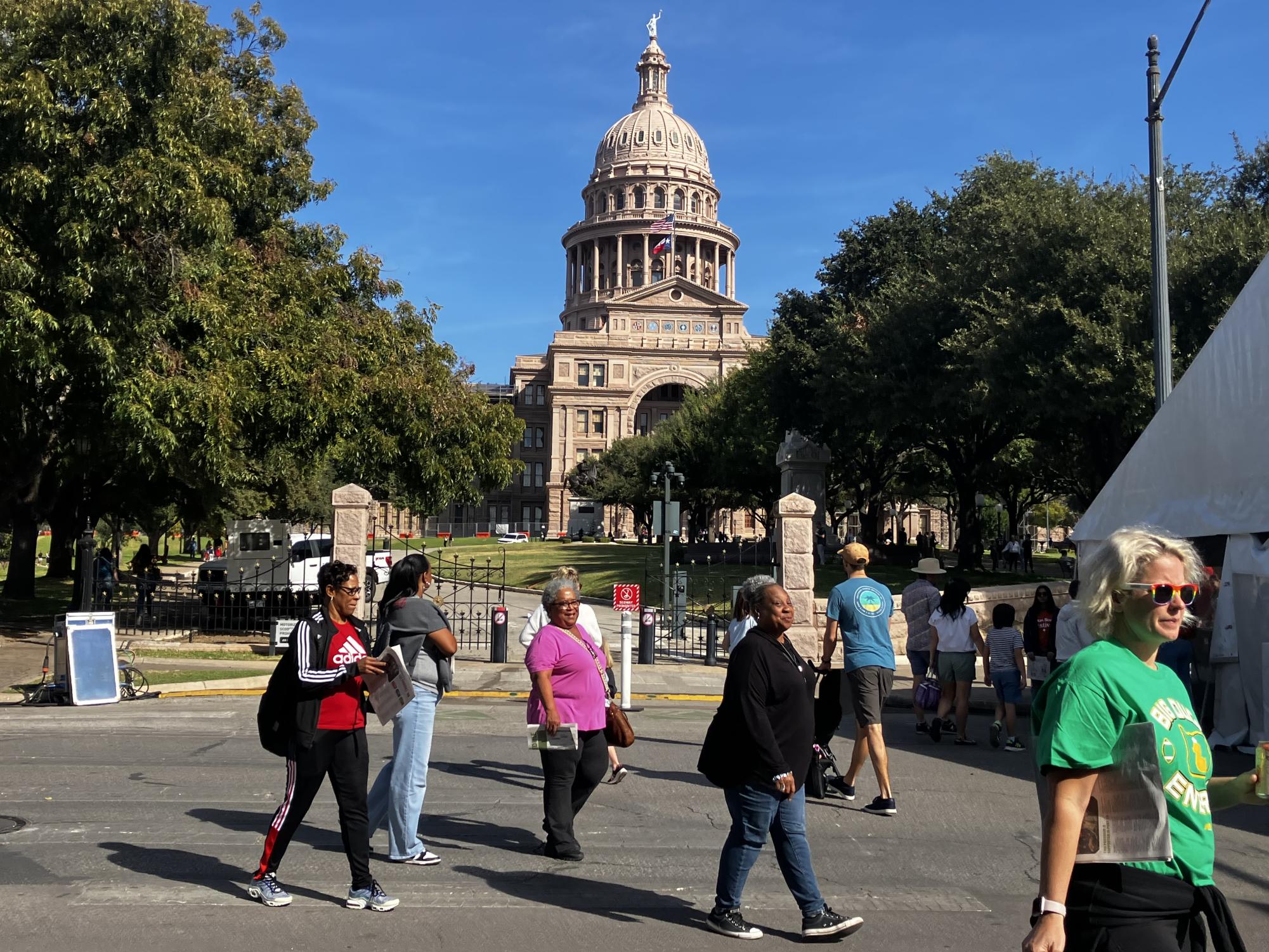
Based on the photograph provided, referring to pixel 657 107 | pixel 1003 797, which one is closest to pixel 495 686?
pixel 1003 797

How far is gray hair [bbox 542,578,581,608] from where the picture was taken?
269 inches

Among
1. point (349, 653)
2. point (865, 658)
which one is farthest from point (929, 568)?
point (349, 653)

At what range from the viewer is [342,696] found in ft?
18.5

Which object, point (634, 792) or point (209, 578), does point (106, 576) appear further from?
point (634, 792)

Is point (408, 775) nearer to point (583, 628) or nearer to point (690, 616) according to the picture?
point (583, 628)

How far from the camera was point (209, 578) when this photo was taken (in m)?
24.3

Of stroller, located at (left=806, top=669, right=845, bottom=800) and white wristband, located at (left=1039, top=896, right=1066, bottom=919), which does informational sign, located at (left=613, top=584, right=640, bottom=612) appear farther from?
white wristband, located at (left=1039, top=896, right=1066, bottom=919)

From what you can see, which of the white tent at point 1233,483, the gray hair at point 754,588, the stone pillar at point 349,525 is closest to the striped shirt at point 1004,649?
the white tent at point 1233,483

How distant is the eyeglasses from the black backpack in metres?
3.99

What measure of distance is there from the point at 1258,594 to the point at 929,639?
3.04 m

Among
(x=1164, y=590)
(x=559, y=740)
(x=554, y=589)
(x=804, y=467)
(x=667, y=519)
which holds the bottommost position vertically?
(x=559, y=740)

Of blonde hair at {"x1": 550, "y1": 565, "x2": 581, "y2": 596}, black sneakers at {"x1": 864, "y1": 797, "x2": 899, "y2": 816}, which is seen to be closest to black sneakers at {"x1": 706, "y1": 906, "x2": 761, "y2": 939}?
blonde hair at {"x1": 550, "y1": 565, "x2": 581, "y2": 596}

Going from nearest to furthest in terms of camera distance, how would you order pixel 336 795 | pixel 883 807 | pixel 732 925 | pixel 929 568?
pixel 732 925 → pixel 336 795 → pixel 883 807 → pixel 929 568

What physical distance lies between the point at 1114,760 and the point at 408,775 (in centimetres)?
442
